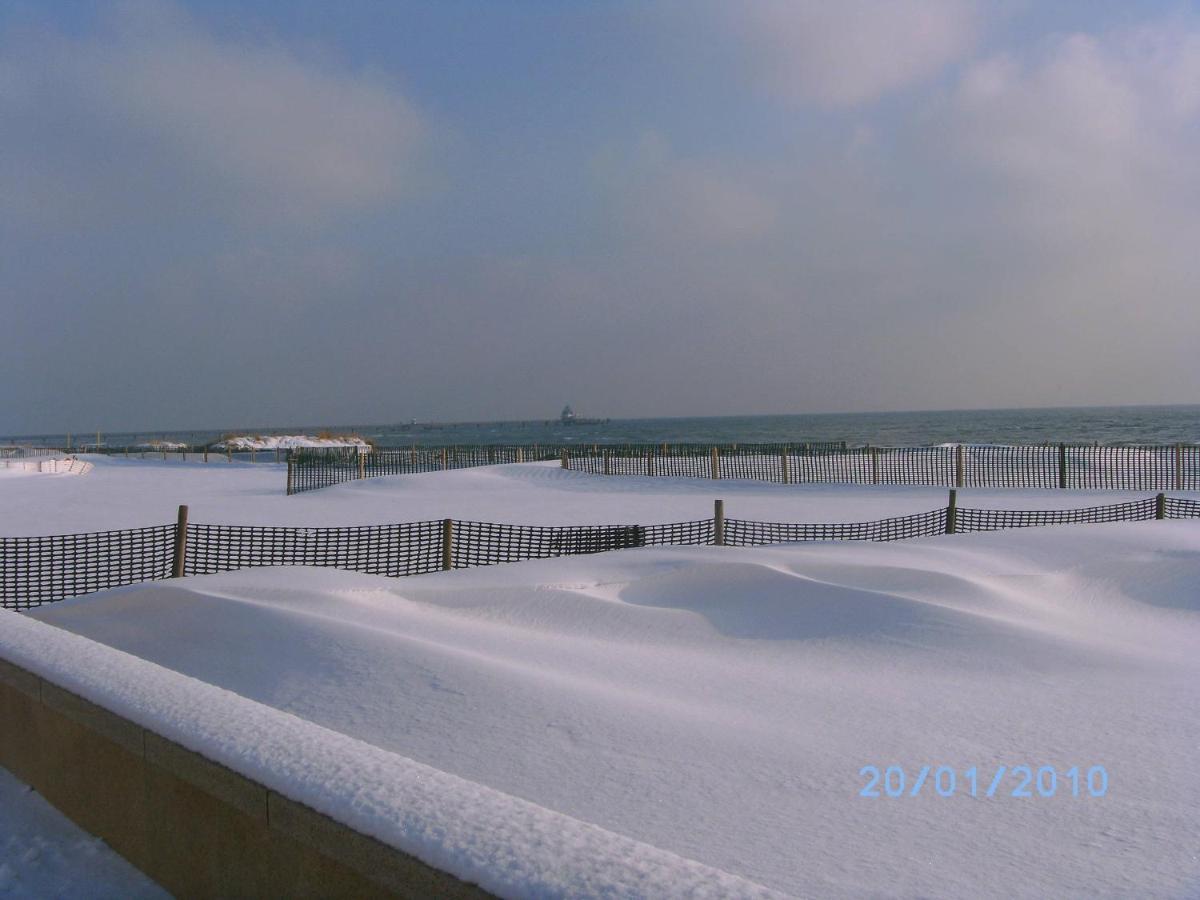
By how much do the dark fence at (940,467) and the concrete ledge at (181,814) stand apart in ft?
86.9

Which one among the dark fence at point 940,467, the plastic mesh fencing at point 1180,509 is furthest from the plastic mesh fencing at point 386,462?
the plastic mesh fencing at point 1180,509

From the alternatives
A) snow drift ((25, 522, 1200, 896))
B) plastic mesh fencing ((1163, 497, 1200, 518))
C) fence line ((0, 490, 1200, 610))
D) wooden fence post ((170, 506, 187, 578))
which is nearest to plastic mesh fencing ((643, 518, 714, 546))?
fence line ((0, 490, 1200, 610))

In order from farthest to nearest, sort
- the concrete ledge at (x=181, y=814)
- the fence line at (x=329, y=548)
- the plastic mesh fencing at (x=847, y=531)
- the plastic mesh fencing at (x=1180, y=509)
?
1. the plastic mesh fencing at (x=1180, y=509)
2. the plastic mesh fencing at (x=847, y=531)
3. the fence line at (x=329, y=548)
4. the concrete ledge at (x=181, y=814)

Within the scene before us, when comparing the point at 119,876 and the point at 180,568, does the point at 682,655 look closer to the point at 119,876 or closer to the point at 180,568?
the point at 119,876

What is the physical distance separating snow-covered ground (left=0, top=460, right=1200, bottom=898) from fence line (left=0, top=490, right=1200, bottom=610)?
6.88ft

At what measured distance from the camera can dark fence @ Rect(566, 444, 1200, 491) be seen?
29.2m

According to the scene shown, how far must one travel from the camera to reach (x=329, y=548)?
575 inches

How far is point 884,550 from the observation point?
11.3m

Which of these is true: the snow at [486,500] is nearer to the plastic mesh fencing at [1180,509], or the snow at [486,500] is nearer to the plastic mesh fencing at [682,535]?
the plastic mesh fencing at [1180,509]

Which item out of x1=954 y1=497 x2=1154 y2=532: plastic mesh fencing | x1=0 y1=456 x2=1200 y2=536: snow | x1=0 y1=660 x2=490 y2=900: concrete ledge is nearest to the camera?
x1=0 y1=660 x2=490 y2=900: concrete ledge

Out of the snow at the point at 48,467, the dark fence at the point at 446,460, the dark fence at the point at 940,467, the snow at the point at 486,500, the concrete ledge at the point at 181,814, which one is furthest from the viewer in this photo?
the snow at the point at 48,467

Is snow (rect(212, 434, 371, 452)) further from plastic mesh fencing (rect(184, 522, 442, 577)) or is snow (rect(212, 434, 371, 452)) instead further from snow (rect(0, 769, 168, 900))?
snow (rect(0, 769, 168, 900))

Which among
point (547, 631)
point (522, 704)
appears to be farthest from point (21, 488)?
point (522, 704)

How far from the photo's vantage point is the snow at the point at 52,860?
3.32 metres
